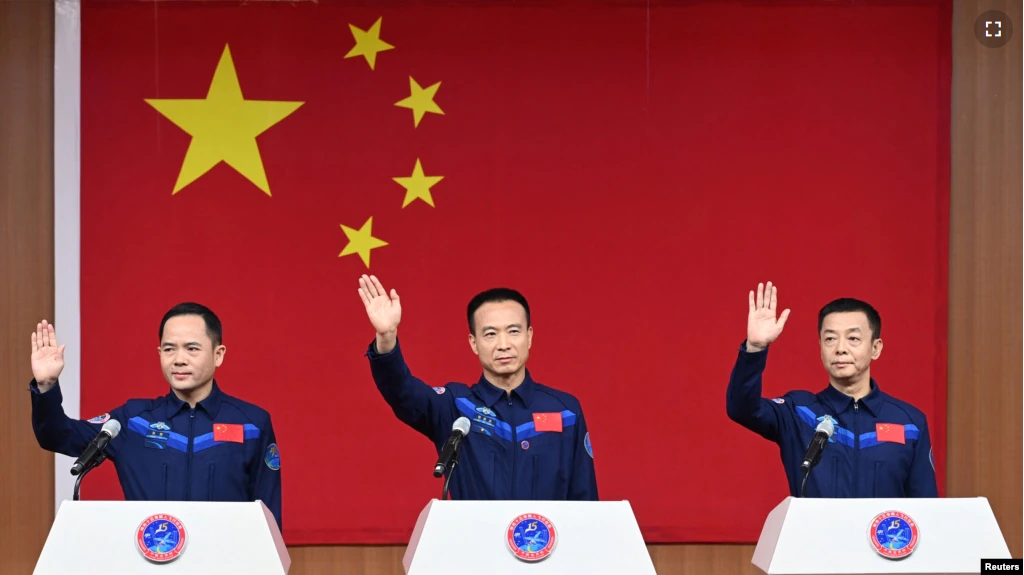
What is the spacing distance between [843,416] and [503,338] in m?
0.94

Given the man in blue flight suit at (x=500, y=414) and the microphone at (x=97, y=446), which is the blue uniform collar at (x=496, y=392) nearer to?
the man in blue flight suit at (x=500, y=414)

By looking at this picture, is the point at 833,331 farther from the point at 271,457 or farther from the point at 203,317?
the point at 203,317

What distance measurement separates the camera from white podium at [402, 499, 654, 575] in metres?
2.51

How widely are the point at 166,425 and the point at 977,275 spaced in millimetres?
2911

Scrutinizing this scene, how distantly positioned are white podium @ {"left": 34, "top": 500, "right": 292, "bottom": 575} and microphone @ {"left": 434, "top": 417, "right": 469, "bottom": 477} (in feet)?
1.30

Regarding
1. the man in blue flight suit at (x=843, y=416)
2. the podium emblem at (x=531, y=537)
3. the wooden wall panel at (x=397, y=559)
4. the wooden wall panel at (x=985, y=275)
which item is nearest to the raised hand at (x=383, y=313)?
the podium emblem at (x=531, y=537)

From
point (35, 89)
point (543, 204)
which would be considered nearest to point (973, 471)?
point (543, 204)

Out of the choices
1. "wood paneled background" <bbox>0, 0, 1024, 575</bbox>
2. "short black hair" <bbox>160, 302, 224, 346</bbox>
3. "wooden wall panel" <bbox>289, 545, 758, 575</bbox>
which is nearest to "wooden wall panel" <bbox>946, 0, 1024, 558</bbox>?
"wood paneled background" <bbox>0, 0, 1024, 575</bbox>

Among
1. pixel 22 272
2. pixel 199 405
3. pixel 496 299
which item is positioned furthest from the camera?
pixel 22 272

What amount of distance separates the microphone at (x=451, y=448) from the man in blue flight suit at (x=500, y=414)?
0.43 metres

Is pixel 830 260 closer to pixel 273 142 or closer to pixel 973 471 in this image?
pixel 973 471

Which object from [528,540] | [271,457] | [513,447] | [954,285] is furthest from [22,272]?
[954,285]

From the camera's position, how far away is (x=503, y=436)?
10.6ft

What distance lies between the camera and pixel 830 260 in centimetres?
438
